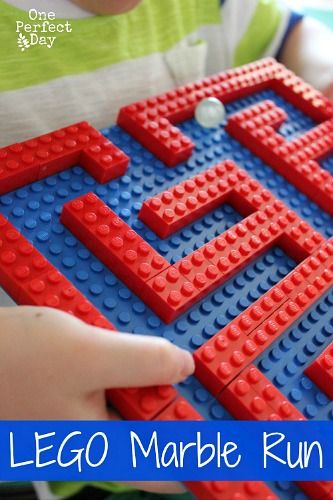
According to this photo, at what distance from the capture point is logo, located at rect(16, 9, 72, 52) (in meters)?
0.67

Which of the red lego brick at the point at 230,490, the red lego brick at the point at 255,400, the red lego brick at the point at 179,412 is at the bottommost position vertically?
the red lego brick at the point at 230,490

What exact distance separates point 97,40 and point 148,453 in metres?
0.56

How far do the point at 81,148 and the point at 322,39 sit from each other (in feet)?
2.14

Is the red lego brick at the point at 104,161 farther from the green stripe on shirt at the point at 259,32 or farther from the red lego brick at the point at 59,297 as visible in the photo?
the green stripe on shirt at the point at 259,32

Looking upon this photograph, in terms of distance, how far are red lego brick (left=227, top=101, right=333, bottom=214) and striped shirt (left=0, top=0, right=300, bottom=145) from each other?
0.60ft

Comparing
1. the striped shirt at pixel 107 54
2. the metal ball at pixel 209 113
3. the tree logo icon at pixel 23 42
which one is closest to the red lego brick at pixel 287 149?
the metal ball at pixel 209 113

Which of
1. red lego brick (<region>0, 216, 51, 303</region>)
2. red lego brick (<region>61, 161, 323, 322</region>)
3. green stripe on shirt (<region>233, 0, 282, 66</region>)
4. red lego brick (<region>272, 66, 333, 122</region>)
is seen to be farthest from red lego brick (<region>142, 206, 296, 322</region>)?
green stripe on shirt (<region>233, 0, 282, 66</region>)

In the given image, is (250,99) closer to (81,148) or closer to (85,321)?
(81,148)

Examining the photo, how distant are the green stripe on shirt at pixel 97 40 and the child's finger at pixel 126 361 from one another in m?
0.41

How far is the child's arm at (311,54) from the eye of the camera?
0.98 metres

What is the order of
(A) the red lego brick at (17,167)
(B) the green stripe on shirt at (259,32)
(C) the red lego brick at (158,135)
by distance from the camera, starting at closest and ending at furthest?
(A) the red lego brick at (17,167), (C) the red lego brick at (158,135), (B) the green stripe on shirt at (259,32)

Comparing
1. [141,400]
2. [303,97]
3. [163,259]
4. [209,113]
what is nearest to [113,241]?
[163,259]

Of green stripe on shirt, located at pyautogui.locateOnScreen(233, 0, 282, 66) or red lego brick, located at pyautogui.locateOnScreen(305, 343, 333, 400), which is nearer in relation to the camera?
red lego brick, located at pyautogui.locateOnScreen(305, 343, 333, 400)

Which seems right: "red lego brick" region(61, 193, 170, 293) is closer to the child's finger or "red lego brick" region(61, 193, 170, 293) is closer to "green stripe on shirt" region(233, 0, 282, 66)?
Result: the child's finger
